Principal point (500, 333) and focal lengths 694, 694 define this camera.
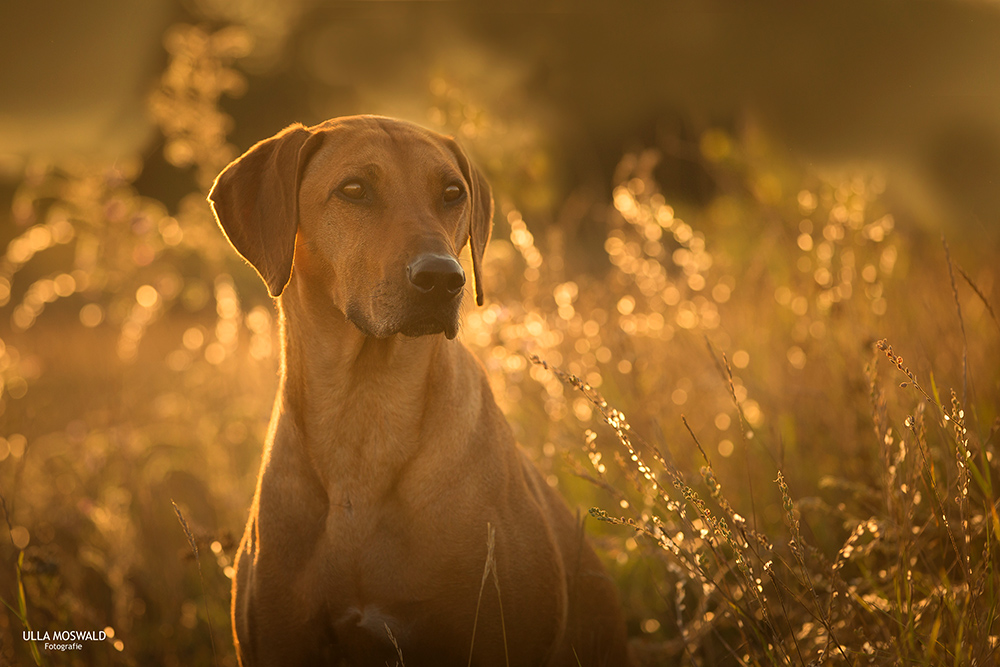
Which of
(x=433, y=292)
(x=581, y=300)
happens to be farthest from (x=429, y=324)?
(x=581, y=300)

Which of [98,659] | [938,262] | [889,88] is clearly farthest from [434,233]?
[889,88]

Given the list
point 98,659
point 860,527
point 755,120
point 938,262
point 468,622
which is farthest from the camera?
point 755,120

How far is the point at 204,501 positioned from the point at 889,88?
229 inches

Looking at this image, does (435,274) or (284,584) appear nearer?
(435,274)

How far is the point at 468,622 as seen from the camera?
2184 millimetres

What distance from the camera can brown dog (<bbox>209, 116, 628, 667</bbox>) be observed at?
7.16 feet

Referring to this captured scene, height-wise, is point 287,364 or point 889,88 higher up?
point 889,88

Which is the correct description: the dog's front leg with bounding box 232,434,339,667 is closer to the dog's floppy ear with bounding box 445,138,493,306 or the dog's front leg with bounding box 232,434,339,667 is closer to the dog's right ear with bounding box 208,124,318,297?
the dog's right ear with bounding box 208,124,318,297

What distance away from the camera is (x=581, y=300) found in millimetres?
4539

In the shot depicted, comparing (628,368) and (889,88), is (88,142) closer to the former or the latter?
(628,368)

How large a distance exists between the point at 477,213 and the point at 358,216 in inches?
22.8

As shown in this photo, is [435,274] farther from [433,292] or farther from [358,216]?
[358,216]

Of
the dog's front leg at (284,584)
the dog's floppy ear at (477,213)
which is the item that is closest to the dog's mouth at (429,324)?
the dog's floppy ear at (477,213)

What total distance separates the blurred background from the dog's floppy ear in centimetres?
34
